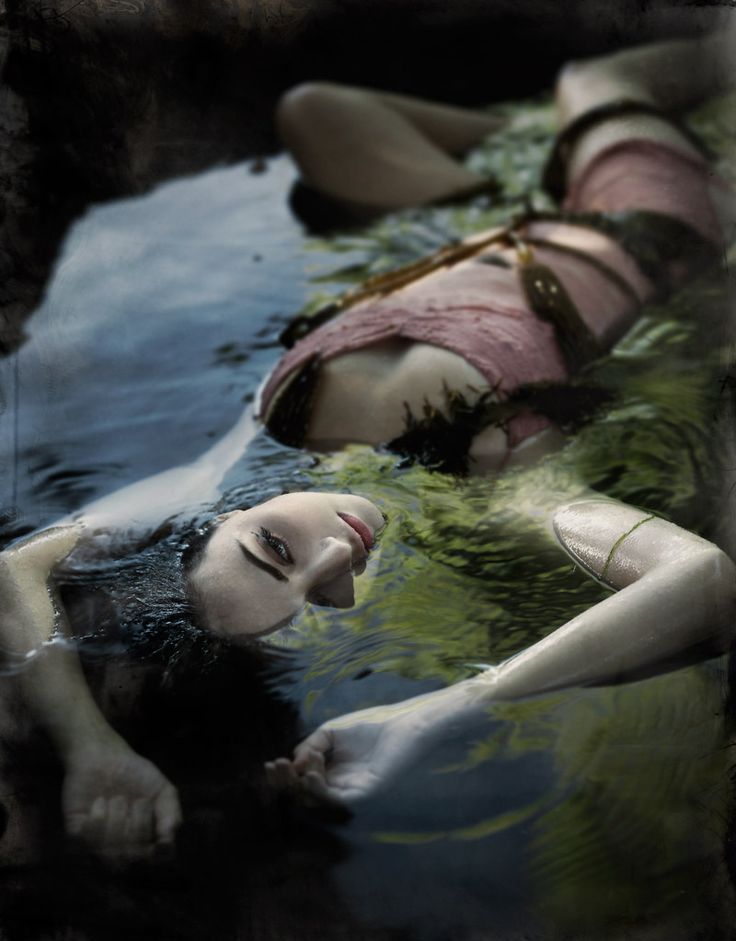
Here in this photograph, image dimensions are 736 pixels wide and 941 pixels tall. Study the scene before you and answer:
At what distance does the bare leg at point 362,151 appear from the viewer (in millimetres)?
1830

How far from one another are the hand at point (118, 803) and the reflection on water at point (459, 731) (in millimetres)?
21

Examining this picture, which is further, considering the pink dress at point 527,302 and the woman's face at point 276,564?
the pink dress at point 527,302

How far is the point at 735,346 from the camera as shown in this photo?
43.4 inches

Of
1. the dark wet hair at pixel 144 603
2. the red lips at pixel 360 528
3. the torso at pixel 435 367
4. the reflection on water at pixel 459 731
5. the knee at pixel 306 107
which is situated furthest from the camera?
the knee at pixel 306 107

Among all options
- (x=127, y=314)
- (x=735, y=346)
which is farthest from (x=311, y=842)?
(x=127, y=314)

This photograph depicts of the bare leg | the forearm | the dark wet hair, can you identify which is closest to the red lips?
the dark wet hair

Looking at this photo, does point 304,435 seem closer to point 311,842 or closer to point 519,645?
point 519,645

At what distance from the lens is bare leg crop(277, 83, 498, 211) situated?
6.00 ft

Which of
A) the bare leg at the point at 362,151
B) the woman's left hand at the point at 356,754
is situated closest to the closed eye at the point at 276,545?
the woman's left hand at the point at 356,754

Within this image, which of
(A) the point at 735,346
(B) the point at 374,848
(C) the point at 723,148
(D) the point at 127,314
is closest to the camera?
(B) the point at 374,848

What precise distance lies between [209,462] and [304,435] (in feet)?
0.36

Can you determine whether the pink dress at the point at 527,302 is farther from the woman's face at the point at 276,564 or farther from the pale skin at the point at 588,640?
the woman's face at the point at 276,564

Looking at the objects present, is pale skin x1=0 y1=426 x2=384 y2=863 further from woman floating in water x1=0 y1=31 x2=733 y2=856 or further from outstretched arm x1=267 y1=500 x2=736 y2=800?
outstretched arm x1=267 y1=500 x2=736 y2=800

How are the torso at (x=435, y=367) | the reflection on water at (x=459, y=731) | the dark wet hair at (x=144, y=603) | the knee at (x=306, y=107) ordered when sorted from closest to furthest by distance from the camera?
the reflection on water at (x=459, y=731) < the dark wet hair at (x=144, y=603) < the torso at (x=435, y=367) < the knee at (x=306, y=107)
